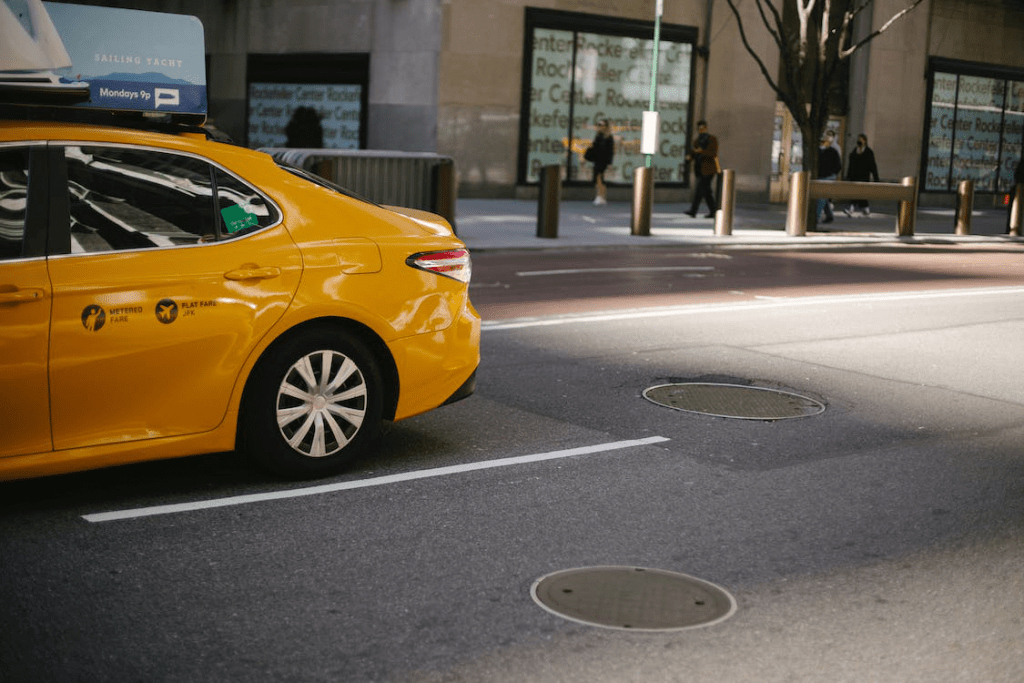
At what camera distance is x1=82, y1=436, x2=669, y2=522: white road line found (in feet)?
18.2

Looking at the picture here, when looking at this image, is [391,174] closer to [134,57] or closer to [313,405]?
[134,57]

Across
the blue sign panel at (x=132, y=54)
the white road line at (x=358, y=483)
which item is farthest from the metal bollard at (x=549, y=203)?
the white road line at (x=358, y=483)

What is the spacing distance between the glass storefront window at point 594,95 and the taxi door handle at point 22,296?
81.0ft

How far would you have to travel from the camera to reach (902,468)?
6.69 meters

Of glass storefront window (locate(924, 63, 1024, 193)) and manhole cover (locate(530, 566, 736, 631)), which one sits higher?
glass storefront window (locate(924, 63, 1024, 193))

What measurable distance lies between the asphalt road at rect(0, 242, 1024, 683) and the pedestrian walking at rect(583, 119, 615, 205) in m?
19.9

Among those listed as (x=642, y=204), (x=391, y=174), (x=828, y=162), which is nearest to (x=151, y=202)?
(x=391, y=174)

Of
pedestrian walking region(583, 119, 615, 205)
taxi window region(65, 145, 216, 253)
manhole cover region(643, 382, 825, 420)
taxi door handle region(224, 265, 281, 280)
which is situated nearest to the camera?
taxi window region(65, 145, 216, 253)

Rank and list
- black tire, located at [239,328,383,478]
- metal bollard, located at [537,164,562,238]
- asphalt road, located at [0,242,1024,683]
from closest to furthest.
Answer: asphalt road, located at [0,242,1024,683]
black tire, located at [239,328,383,478]
metal bollard, located at [537,164,562,238]

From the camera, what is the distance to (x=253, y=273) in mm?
5773

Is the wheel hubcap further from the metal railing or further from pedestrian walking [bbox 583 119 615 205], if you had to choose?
pedestrian walking [bbox 583 119 615 205]

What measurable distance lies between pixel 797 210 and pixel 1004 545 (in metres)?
18.7

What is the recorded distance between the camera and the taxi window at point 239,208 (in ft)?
19.2

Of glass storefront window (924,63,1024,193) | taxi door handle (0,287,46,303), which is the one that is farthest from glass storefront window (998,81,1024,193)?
taxi door handle (0,287,46,303)
